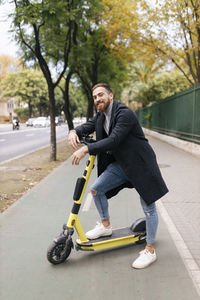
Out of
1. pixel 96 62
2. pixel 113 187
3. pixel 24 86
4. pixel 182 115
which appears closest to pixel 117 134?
pixel 113 187

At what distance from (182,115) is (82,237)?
12.2 metres

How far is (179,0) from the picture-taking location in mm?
12969

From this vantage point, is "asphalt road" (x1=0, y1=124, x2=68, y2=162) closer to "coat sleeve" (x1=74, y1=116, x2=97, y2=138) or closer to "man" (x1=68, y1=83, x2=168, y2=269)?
"coat sleeve" (x1=74, y1=116, x2=97, y2=138)

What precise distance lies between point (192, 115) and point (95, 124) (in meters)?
10.2

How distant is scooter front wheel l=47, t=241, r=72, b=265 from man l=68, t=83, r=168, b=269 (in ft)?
1.99

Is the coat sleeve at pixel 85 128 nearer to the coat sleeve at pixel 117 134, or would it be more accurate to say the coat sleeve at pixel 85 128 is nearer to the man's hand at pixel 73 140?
the man's hand at pixel 73 140

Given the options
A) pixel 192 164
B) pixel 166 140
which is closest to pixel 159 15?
pixel 166 140

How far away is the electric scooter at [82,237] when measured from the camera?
10.2 ft

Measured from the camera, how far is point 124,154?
301 cm

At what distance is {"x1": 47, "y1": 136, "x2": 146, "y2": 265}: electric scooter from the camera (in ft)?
10.2

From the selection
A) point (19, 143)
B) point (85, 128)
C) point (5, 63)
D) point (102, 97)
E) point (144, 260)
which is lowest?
point (19, 143)

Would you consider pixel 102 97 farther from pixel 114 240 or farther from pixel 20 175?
pixel 20 175

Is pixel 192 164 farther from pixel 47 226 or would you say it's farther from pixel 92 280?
pixel 92 280

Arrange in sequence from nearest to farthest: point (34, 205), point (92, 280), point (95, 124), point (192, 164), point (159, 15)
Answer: point (92, 280)
point (95, 124)
point (34, 205)
point (192, 164)
point (159, 15)
